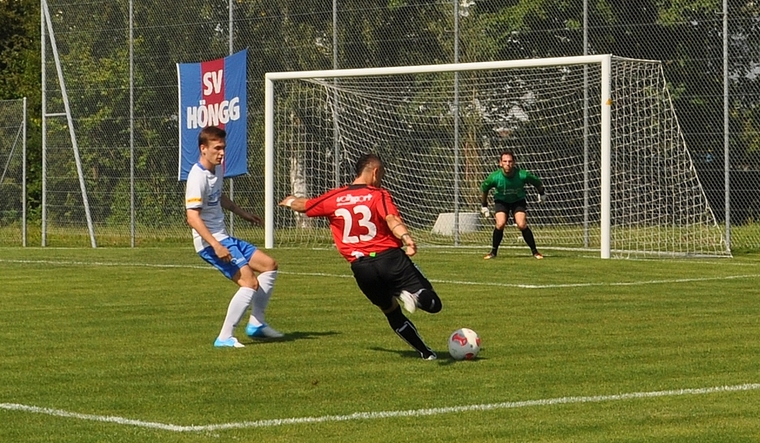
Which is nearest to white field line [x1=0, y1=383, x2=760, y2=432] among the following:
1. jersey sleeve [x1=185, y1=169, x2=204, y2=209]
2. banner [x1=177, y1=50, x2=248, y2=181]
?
jersey sleeve [x1=185, y1=169, x2=204, y2=209]

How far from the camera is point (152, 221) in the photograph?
107ft

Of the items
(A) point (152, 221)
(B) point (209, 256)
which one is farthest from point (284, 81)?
(B) point (209, 256)

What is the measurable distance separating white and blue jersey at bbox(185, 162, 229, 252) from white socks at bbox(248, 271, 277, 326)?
487mm

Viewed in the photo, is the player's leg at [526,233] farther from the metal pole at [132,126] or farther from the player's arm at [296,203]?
the player's arm at [296,203]

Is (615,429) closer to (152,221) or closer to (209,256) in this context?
(209,256)

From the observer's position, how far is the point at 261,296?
1222cm

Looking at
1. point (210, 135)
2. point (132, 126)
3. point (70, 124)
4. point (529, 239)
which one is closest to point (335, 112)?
point (132, 126)

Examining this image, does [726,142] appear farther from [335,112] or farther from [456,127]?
[335,112]

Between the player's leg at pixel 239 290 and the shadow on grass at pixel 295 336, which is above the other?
the player's leg at pixel 239 290

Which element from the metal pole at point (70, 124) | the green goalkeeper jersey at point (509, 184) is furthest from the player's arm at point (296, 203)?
the metal pole at point (70, 124)

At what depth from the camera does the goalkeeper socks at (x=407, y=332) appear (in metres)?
10.7

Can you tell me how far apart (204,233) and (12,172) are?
2261 centimetres

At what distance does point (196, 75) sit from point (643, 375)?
2257 cm

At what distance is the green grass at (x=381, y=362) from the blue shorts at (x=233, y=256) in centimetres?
66
